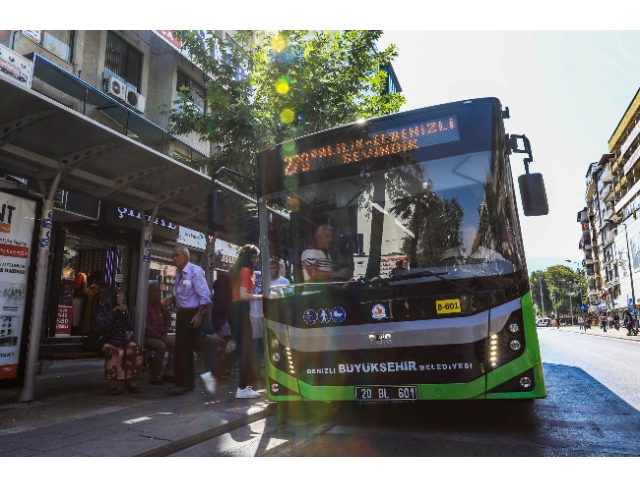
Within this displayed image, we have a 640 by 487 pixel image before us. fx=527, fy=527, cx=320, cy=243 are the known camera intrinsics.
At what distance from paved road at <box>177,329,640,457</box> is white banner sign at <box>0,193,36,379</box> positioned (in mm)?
3103

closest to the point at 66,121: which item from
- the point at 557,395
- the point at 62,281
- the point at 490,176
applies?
the point at 490,176

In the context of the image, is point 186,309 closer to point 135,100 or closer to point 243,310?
point 243,310

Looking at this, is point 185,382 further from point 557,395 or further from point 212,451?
point 557,395

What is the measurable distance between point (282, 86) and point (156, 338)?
23.2 ft

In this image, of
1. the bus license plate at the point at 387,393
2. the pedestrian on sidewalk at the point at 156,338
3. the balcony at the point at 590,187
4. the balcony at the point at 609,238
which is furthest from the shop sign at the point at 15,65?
the balcony at the point at 590,187

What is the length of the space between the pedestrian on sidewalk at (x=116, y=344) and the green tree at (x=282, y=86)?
601cm

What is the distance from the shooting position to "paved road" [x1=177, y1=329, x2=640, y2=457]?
4.16 metres

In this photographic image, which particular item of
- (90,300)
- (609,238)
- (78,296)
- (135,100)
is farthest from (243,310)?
(609,238)

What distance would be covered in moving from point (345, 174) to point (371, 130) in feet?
1.69

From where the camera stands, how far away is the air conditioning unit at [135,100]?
56.1 ft

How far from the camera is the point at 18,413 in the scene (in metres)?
5.68

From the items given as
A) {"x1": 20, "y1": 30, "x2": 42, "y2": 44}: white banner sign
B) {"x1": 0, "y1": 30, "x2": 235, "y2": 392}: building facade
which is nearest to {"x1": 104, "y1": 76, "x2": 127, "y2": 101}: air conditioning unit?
{"x1": 0, "y1": 30, "x2": 235, "y2": 392}: building facade

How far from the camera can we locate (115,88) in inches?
648

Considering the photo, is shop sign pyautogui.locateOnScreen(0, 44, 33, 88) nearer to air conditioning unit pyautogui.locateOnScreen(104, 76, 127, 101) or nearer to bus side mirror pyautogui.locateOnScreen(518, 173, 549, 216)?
air conditioning unit pyautogui.locateOnScreen(104, 76, 127, 101)
